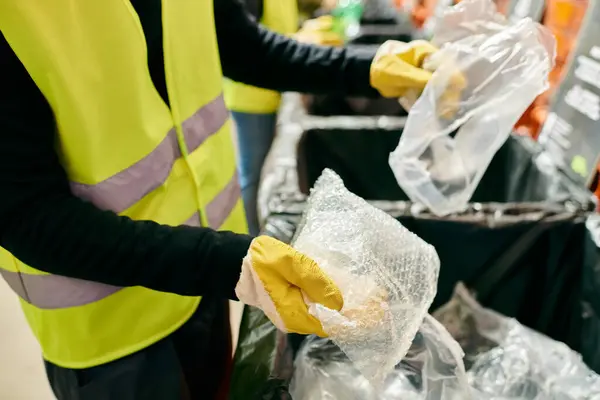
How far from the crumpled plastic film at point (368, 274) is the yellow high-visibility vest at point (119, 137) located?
0.20m

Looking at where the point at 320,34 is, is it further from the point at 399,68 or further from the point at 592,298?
the point at 592,298

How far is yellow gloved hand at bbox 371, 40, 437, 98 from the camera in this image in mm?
820

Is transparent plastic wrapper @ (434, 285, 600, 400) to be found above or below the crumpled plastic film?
below

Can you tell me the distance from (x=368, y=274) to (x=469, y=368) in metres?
0.40

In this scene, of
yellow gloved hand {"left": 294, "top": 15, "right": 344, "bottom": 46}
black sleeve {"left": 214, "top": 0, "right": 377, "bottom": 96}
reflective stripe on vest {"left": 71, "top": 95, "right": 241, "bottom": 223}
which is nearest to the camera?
reflective stripe on vest {"left": 71, "top": 95, "right": 241, "bottom": 223}

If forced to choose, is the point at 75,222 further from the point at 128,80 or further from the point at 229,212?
the point at 229,212

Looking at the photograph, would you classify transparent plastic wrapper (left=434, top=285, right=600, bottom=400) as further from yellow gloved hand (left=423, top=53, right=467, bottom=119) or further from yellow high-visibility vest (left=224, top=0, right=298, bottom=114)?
yellow high-visibility vest (left=224, top=0, right=298, bottom=114)

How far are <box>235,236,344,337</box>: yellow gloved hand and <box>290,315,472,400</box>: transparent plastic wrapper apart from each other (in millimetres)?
202

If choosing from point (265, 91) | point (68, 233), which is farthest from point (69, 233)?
point (265, 91)

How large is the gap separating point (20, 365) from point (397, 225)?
149 cm

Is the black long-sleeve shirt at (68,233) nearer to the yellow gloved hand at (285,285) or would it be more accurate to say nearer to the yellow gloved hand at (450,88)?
the yellow gloved hand at (285,285)

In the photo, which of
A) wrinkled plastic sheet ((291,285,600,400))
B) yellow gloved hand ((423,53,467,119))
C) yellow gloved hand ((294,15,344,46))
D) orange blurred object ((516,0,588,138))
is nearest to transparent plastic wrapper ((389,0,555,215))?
yellow gloved hand ((423,53,467,119))

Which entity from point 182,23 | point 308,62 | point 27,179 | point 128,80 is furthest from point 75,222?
point 308,62

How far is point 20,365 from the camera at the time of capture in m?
1.65
